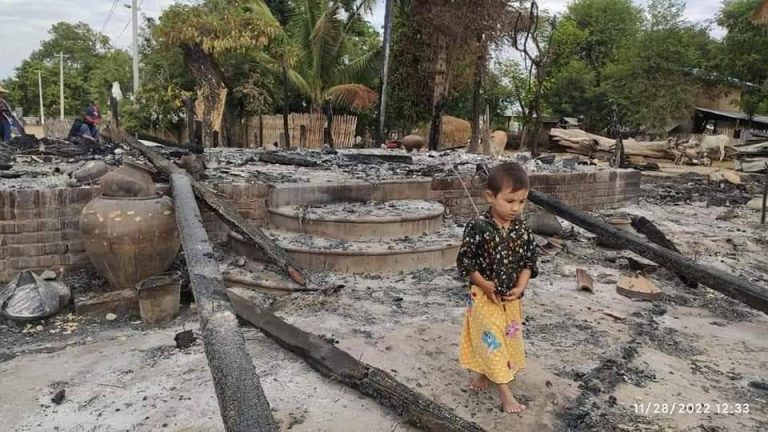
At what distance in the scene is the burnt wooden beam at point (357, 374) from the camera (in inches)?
90.3

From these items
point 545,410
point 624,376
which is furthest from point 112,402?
point 624,376

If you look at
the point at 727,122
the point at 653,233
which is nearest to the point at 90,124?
the point at 653,233

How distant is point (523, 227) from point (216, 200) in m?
2.78

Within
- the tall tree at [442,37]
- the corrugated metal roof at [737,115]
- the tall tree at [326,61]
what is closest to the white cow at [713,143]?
the corrugated metal roof at [737,115]

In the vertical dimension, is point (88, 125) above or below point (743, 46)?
below

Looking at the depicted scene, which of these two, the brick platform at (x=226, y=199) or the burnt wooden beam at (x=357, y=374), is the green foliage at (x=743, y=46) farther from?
the burnt wooden beam at (x=357, y=374)

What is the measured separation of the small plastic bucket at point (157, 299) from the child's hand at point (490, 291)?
2.24m

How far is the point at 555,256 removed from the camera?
5695mm

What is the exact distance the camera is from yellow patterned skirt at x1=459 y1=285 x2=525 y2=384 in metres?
2.59

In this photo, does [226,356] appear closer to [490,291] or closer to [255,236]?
[490,291]

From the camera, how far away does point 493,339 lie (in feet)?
8.59

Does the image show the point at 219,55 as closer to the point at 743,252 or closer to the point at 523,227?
the point at 743,252

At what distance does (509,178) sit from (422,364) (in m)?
1.18

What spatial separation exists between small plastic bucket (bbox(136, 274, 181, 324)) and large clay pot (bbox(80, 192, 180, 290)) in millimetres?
312
